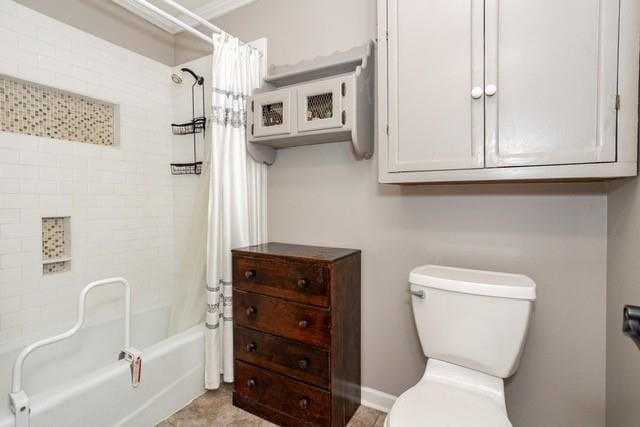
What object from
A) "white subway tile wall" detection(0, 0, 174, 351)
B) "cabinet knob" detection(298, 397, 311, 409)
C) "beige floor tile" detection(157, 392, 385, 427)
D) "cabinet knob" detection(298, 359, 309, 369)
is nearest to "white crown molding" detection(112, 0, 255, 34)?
"white subway tile wall" detection(0, 0, 174, 351)

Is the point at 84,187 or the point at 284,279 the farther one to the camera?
the point at 84,187

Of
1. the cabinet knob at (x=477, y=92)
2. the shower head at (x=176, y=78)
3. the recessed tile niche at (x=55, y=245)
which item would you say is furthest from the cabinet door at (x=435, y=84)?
the recessed tile niche at (x=55, y=245)

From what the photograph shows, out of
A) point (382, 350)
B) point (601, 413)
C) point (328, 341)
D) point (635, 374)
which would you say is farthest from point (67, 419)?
point (601, 413)

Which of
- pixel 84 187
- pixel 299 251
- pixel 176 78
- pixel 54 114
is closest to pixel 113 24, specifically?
pixel 176 78

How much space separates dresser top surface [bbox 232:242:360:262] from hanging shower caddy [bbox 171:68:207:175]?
0.99 m

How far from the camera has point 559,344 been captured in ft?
4.42

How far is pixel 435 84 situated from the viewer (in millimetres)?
1272

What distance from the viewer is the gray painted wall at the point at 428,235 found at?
51.2 inches

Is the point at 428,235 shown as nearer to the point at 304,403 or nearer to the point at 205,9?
the point at 304,403

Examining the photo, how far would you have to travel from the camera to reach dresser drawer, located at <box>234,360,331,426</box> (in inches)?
58.7

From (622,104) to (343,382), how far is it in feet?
5.12

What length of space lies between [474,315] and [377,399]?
83cm

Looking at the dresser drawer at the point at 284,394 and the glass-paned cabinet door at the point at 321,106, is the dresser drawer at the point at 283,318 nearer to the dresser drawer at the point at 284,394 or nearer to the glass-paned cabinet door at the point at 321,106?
the dresser drawer at the point at 284,394

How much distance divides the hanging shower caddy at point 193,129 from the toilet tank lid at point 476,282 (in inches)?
71.9
